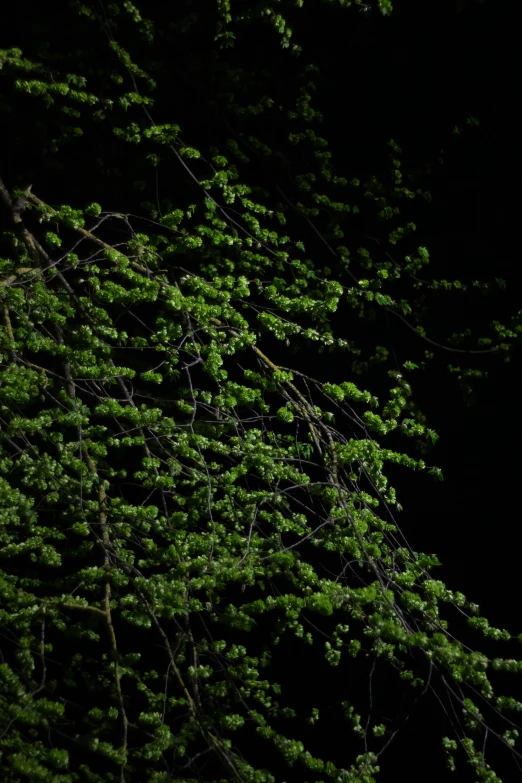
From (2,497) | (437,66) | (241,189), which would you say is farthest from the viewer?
(437,66)

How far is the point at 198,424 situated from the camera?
8.47 feet

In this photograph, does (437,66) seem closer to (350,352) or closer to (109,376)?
(350,352)

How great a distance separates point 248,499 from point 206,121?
6.65ft

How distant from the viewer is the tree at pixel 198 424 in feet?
6.97

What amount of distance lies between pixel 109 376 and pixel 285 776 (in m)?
1.92

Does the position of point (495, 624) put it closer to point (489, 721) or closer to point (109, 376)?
point (489, 721)

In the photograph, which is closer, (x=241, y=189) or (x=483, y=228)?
(x=241, y=189)

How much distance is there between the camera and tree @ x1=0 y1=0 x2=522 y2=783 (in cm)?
212

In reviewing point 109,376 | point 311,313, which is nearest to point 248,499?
point 109,376

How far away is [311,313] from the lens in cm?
302

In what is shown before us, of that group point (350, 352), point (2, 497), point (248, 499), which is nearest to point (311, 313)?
point (350, 352)

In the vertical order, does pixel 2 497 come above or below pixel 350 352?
below

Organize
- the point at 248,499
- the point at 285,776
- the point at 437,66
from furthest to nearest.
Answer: the point at 437,66, the point at 285,776, the point at 248,499

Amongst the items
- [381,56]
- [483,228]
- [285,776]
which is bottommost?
[285,776]
